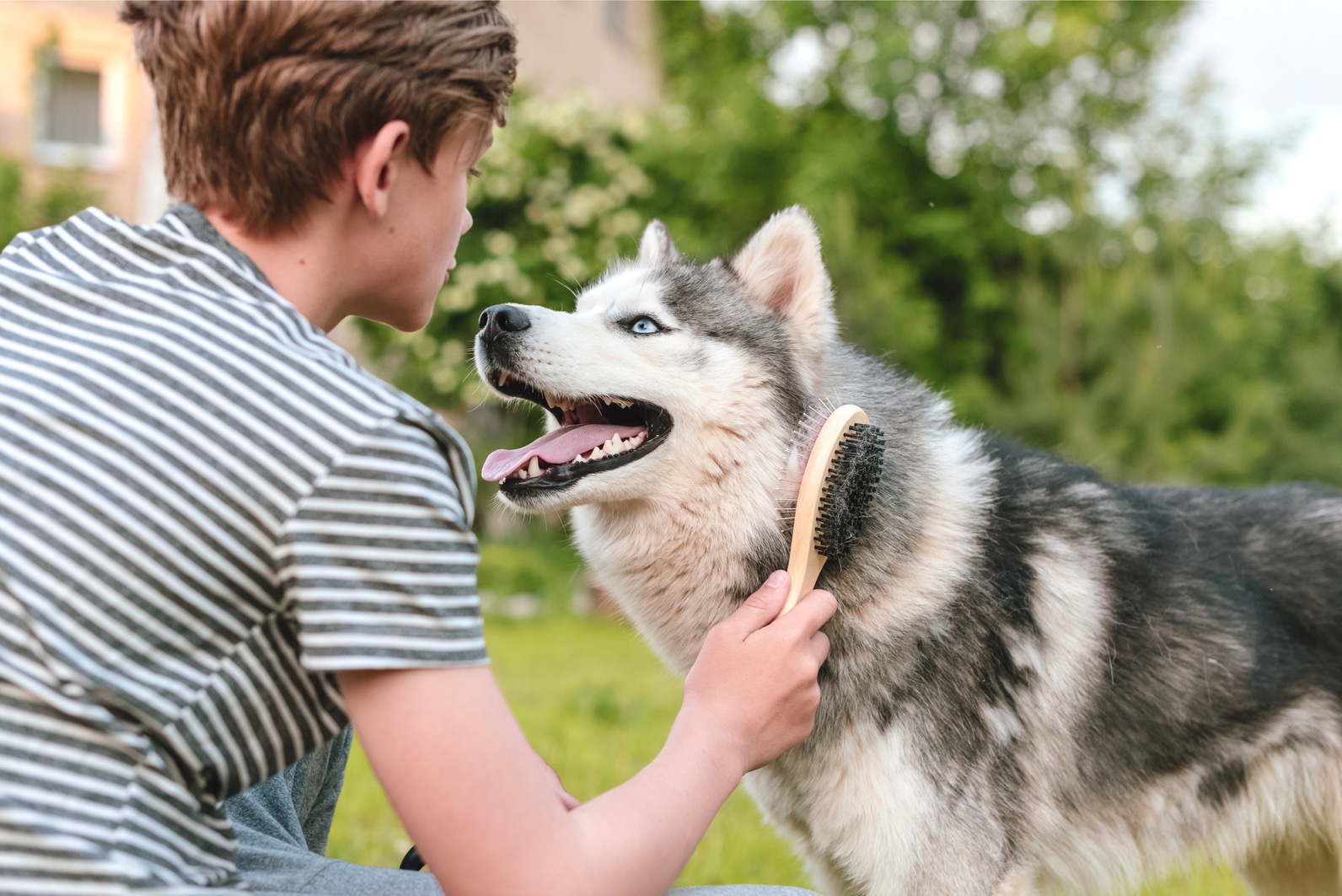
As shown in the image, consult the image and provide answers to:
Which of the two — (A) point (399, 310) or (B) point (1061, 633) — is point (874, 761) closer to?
(B) point (1061, 633)

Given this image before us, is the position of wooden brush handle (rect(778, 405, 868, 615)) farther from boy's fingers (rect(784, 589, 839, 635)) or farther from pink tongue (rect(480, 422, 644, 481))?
pink tongue (rect(480, 422, 644, 481))

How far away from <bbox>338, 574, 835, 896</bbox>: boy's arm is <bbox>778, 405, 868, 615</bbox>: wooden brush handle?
521mm

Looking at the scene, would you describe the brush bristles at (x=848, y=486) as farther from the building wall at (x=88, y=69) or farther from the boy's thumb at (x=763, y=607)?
the building wall at (x=88, y=69)

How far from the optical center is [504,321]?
2.08 m

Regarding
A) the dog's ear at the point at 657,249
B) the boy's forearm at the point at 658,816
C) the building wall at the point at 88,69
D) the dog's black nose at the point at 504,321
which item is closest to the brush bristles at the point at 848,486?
the boy's forearm at the point at 658,816

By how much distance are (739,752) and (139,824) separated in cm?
75

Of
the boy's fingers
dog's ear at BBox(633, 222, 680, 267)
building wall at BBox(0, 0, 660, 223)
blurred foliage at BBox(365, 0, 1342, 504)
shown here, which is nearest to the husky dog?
dog's ear at BBox(633, 222, 680, 267)

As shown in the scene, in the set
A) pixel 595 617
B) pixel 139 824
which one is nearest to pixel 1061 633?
pixel 139 824

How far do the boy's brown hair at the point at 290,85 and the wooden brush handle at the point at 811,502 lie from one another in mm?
843

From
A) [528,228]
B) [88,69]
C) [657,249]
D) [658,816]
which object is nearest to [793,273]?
[657,249]

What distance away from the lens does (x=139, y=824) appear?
3.55ft

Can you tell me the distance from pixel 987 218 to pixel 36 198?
1099 centimetres

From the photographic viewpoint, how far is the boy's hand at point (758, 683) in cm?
148

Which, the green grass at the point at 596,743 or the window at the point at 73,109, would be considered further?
the window at the point at 73,109
